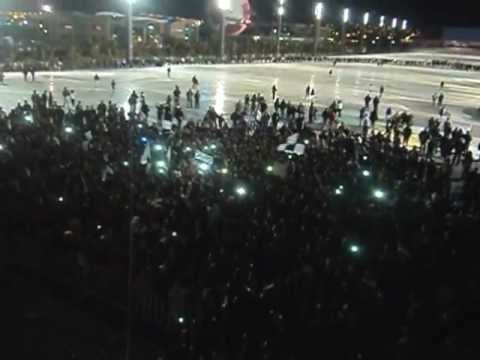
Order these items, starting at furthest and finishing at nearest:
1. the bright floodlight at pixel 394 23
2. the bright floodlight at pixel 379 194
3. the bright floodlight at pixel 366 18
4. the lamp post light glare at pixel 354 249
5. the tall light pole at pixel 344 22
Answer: the bright floodlight at pixel 394 23, the bright floodlight at pixel 366 18, the tall light pole at pixel 344 22, the bright floodlight at pixel 379 194, the lamp post light glare at pixel 354 249

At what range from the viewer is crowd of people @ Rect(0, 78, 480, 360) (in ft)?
26.4

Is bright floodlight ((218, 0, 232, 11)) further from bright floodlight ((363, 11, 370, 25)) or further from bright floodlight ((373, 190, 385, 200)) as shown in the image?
bright floodlight ((373, 190, 385, 200))

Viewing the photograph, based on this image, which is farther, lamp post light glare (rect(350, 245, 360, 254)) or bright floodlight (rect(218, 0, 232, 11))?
bright floodlight (rect(218, 0, 232, 11))

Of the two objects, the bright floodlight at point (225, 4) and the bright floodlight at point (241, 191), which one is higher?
the bright floodlight at point (225, 4)

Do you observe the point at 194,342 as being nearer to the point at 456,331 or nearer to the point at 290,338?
the point at 290,338

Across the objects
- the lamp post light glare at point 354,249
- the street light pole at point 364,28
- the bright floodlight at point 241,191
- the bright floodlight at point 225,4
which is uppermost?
the bright floodlight at point 225,4

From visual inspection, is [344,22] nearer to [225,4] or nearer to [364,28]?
[364,28]

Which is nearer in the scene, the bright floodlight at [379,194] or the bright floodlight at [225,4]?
the bright floodlight at [379,194]

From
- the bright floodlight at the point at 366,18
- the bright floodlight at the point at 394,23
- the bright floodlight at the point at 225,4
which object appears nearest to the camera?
the bright floodlight at the point at 225,4

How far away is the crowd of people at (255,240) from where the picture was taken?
8039 mm

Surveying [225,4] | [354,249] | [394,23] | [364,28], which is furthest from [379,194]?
[394,23]

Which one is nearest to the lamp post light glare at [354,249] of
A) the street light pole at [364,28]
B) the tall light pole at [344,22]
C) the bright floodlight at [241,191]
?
the bright floodlight at [241,191]

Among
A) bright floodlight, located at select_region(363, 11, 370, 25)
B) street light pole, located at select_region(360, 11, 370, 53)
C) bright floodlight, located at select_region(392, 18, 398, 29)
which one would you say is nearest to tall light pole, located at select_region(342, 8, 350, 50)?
street light pole, located at select_region(360, 11, 370, 53)

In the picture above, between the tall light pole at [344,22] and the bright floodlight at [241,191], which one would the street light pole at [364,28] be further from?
the bright floodlight at [241,191]
